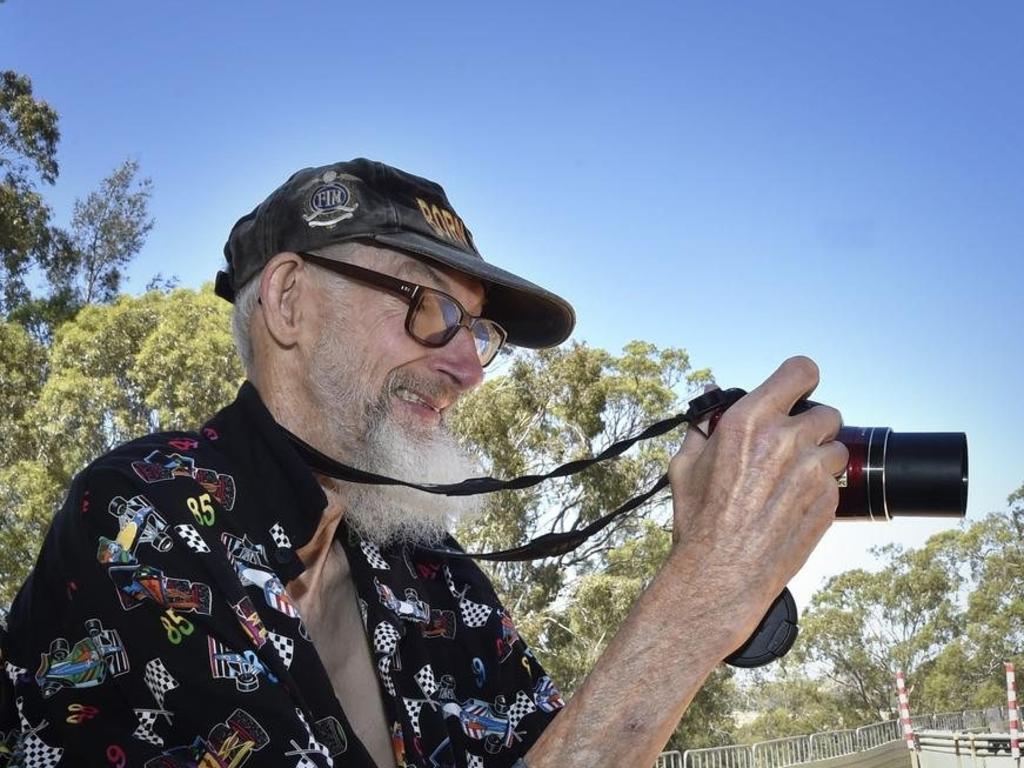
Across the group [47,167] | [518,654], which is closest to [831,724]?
[47,167]

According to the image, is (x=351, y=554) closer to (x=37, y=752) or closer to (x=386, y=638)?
(x=386, y=638)

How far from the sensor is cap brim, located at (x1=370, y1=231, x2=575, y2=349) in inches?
81.5

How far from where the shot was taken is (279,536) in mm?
1655

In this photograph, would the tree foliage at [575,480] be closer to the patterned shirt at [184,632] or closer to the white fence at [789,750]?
the white fence at [789,750]

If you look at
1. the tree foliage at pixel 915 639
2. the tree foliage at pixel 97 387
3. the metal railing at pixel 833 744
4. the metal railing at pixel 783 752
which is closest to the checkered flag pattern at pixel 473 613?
the tree foliage at pixel 97 387

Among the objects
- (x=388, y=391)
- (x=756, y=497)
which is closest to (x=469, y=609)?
(x=388, y=391)

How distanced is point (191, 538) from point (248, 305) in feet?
2.71

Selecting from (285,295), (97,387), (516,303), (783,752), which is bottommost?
(783,752)

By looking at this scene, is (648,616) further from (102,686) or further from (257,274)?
(257,274)

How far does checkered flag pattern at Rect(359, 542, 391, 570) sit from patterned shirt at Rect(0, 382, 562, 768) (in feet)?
0.67

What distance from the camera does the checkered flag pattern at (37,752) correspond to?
1.41 metres

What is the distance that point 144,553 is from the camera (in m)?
1.37

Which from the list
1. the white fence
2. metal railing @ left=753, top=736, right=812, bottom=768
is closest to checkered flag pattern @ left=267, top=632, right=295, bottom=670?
the white fence

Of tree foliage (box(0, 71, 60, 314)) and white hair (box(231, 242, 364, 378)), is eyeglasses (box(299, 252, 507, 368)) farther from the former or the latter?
tree foliage (box(0, 71, 60, 314))
